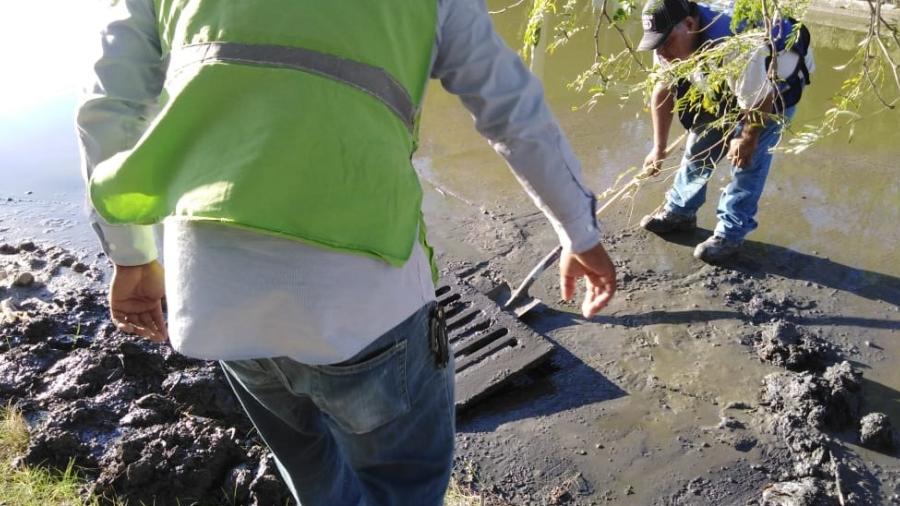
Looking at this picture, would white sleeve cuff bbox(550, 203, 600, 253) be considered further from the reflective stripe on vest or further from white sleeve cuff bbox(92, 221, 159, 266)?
white sleeve cuff bbox(92, 221, 159, 266)

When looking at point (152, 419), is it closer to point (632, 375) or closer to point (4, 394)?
point (4, 394)

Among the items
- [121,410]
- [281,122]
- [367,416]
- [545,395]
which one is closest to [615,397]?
[545,395]

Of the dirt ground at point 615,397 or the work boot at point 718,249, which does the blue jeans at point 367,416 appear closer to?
the dirt ground at point 615,397

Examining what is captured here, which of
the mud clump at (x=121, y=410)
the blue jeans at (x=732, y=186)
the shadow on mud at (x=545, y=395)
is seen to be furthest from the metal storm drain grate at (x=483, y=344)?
the blue jeans at (x=732, y=186)

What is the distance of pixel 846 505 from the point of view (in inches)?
96.4

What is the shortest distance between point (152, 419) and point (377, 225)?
1816 mm

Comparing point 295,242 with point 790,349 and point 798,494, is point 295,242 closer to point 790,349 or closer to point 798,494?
point 798,494

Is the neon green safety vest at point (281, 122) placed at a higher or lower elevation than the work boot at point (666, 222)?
higher

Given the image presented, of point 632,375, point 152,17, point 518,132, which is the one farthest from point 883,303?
point 152,17

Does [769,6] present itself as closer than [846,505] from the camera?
Yes

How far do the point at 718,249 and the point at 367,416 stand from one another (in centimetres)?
288

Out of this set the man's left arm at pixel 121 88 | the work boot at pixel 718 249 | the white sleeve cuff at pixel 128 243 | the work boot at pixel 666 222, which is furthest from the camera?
the work boot at pixel 666 222

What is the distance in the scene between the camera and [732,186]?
3725 millimetres

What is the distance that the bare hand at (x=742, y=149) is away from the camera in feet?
11.1
